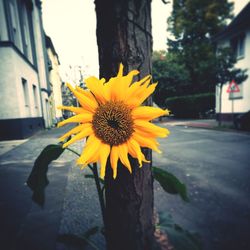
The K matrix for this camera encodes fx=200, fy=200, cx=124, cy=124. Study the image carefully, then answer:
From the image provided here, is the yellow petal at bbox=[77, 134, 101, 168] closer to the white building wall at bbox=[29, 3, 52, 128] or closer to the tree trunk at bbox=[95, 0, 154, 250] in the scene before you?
the tree trunk at bbox=[95, 0, 154, 250]

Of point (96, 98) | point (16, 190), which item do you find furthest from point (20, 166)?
point (96, 98)

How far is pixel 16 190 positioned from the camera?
12.4 ft

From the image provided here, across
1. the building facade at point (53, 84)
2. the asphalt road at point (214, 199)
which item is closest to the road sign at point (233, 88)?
the asphalt road at point (214, 199)

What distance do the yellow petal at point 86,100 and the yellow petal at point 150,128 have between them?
19 centimetres

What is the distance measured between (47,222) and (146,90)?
267 cm

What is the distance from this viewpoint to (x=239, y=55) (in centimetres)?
1727

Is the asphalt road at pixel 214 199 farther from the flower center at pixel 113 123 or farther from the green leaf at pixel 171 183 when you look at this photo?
the flower center at pixel 113 123

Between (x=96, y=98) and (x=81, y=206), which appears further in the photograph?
(x=81, y=206)

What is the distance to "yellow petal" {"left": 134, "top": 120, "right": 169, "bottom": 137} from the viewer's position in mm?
813

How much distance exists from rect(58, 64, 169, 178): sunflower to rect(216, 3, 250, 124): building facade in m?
15.4

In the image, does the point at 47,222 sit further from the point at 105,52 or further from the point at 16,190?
the point at 105,52

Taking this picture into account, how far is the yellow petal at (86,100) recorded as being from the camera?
Answer: 819mm

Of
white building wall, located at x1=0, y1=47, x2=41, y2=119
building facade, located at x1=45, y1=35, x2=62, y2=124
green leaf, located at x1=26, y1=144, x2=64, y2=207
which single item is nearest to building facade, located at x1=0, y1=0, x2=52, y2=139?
white building wall, located at x1=0, y1=47, x2=41, y2=119

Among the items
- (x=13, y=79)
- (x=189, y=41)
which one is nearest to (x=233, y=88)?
(x=13, y=79)
